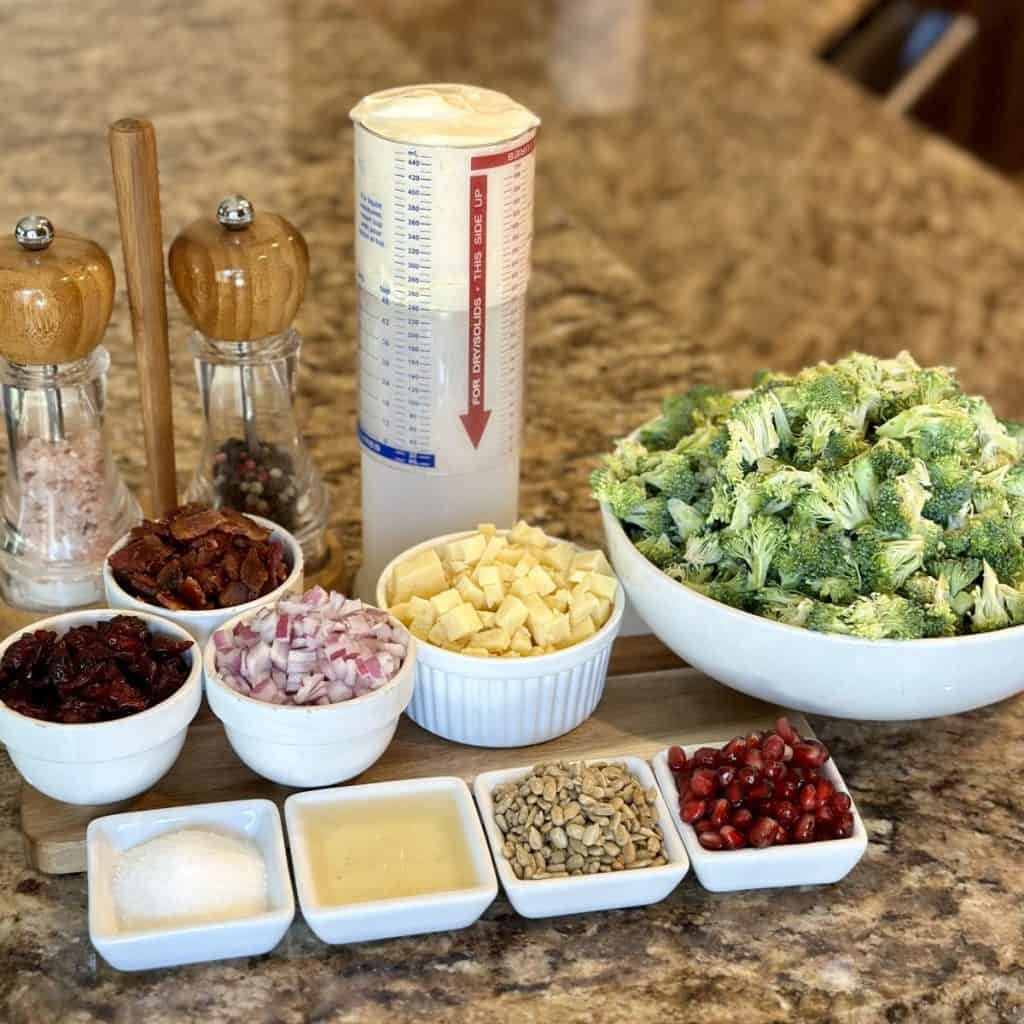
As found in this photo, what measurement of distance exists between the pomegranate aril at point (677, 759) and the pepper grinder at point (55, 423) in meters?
0.55

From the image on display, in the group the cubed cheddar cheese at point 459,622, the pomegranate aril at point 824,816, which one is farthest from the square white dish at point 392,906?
the pomegranate aril at point 824,816

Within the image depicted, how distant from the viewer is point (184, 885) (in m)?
1.06

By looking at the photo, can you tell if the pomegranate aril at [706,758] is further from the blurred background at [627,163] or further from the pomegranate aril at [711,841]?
the blurred background at [627,163]

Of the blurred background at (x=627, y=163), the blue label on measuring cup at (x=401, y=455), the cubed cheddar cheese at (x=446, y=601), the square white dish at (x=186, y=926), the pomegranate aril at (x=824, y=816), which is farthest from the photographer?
the blurred background at (x=627, y=163)

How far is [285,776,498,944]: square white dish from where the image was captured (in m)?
1.06

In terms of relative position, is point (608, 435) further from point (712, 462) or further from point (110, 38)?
point (110, 38)

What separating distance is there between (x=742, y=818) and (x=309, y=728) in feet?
1.09

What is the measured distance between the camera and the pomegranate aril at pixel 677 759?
1.18 metres

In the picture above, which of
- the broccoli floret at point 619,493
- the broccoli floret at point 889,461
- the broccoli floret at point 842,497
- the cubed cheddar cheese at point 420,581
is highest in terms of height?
the broccoli floret at point 889,461

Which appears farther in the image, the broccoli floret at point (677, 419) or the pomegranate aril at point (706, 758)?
the broccoli floret at point (677, 419)

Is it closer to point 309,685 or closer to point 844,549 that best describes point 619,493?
point 844,549

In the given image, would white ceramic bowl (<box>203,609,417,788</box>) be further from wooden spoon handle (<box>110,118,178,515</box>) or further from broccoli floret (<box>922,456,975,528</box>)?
broccoli floret (<box>922,456,975,528</box>)

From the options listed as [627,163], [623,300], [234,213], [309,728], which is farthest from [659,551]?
[627,163]

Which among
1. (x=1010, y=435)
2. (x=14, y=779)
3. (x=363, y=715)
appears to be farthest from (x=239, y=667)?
(x=1010, y=435)
